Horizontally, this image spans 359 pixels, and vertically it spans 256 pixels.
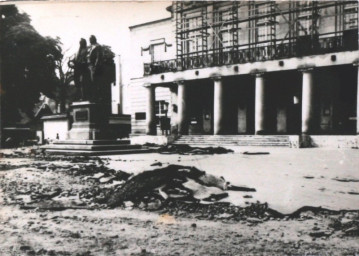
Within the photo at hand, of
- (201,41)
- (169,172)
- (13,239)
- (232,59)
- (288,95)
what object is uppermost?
(201,41)

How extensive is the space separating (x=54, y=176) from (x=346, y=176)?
4.60 meters

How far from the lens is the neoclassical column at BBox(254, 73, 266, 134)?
16297 mm

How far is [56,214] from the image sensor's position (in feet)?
12.9

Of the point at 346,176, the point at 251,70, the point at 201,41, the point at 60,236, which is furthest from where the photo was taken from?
the point at 201,41

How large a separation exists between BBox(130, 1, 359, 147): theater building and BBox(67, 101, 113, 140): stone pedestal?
3.90 m

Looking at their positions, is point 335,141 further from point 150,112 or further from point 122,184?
point 122,184

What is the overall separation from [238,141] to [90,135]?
21.3 feet

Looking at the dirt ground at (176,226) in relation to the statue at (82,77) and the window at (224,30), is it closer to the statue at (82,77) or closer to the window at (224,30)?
the statue at (82,77)

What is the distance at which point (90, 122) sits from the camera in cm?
1129

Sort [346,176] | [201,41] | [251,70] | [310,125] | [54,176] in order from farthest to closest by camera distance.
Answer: [201,41] → [251,70] → [310,125] → [54,176] → [346,176]

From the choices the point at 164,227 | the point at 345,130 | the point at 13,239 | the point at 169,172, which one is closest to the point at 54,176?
the point at 169,172

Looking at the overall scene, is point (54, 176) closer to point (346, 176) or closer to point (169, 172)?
point (169, 172)

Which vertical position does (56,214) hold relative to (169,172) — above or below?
below

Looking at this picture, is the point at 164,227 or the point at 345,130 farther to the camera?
the point at 345,130
